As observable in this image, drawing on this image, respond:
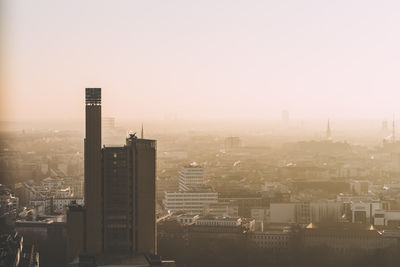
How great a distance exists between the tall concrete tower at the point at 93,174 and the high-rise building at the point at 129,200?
8 centimetres

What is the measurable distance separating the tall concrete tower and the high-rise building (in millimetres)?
79

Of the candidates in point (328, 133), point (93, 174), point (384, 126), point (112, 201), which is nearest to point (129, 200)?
point (112, 201)

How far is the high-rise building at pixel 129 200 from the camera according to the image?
970 cm

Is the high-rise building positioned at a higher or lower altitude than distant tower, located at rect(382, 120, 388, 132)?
lower

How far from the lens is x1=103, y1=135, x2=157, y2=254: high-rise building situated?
970 cm

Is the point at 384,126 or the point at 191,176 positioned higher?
the point at 384,126

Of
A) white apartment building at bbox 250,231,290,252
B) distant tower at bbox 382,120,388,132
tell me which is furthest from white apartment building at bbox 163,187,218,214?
distant tower at bbox 382,120,388,132

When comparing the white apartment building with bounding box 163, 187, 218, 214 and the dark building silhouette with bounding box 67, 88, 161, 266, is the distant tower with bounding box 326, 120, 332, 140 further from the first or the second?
the dark building silhouette with bounding box 67, 88, 161, 266

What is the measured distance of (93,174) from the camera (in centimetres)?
977

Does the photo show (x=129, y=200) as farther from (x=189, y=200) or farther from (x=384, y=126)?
(x=384, y=126)

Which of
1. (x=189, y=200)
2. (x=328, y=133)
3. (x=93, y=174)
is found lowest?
(x=189, y=200)

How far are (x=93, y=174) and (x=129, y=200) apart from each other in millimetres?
494

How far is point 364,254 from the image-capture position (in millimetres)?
12461

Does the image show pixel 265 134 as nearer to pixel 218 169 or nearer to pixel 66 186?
pixel 218 169
